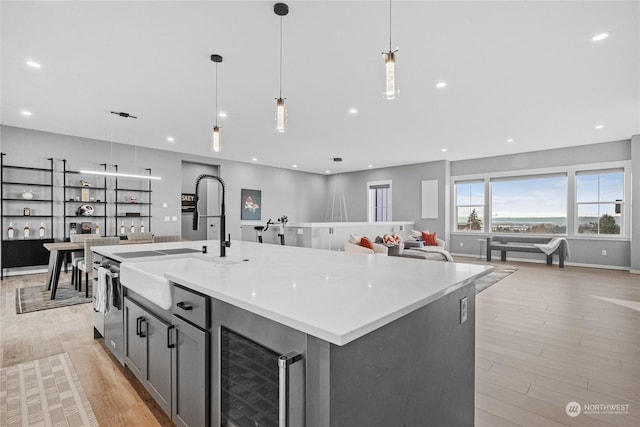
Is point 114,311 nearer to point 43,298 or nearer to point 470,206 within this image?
point 43,298

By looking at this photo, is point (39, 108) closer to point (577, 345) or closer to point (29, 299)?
point (29, 299)

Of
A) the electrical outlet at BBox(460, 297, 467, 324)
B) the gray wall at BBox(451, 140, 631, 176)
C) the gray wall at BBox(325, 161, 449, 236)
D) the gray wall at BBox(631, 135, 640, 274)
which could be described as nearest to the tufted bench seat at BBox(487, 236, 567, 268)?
the gray wall at BBox(631, 135, 640, 274)

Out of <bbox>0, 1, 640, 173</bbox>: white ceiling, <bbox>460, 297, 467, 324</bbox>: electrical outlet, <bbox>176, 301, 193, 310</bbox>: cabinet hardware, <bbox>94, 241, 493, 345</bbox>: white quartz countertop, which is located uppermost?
<bbox>0, 1, 640, 173</bbox>: white ceiling

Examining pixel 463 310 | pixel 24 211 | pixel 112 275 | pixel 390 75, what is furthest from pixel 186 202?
pixel 463 310

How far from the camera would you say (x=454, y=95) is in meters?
4.23

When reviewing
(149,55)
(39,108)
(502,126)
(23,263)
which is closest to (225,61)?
(149,55)

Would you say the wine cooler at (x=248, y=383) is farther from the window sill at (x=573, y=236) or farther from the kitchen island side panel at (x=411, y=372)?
the window sill at (x=573, y=236)

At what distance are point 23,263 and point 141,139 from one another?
3.22 meters

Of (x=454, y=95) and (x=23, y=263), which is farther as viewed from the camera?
(x=23, y=263)

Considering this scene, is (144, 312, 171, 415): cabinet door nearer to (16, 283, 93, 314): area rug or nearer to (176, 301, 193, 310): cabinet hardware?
(176, 301, 193, 310): cabinet hardware

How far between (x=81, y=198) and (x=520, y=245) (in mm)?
10330

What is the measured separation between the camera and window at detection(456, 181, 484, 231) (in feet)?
28.5

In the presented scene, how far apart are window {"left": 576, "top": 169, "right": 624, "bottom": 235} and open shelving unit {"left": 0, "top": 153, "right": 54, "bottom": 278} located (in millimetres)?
11568

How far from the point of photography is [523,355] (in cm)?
257
